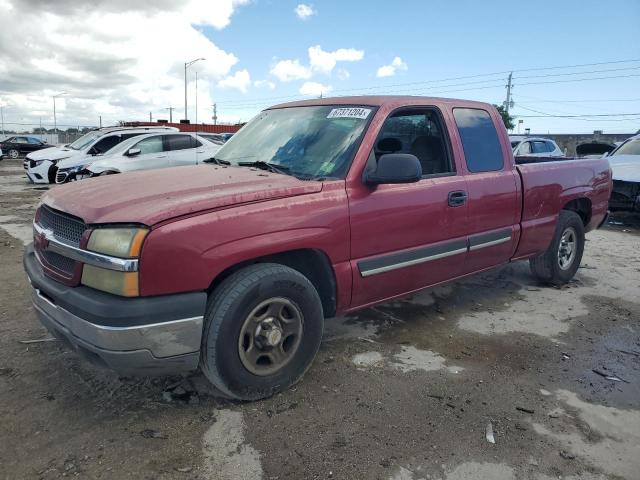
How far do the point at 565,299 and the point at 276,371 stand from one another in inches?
136

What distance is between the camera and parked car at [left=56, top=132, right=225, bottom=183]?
431 inches

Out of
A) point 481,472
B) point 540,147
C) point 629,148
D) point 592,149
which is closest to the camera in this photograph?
point 481,472

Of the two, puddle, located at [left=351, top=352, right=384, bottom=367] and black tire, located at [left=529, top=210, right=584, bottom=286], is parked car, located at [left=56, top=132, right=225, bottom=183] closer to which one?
black tire, located at [left=529, top=210, right=584, bottom=286]

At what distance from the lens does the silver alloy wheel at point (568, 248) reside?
531cm

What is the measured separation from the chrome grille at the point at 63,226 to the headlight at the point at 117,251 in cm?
20

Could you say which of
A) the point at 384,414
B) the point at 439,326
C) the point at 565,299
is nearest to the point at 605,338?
the point at 565,299

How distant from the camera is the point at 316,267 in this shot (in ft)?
10.4

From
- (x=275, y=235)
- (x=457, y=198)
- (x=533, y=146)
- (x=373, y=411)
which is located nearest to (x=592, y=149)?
(x=533, y=146)

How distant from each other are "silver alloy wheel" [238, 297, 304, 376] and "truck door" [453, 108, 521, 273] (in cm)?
178

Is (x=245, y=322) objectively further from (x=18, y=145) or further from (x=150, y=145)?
(x=18, y=145)

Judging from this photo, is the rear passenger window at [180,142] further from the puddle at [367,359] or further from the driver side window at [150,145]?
the puddle at [367,359]

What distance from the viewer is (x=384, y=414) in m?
2.83

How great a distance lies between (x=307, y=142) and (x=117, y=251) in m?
1.61

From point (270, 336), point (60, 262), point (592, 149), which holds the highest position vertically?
point (592, 149)
